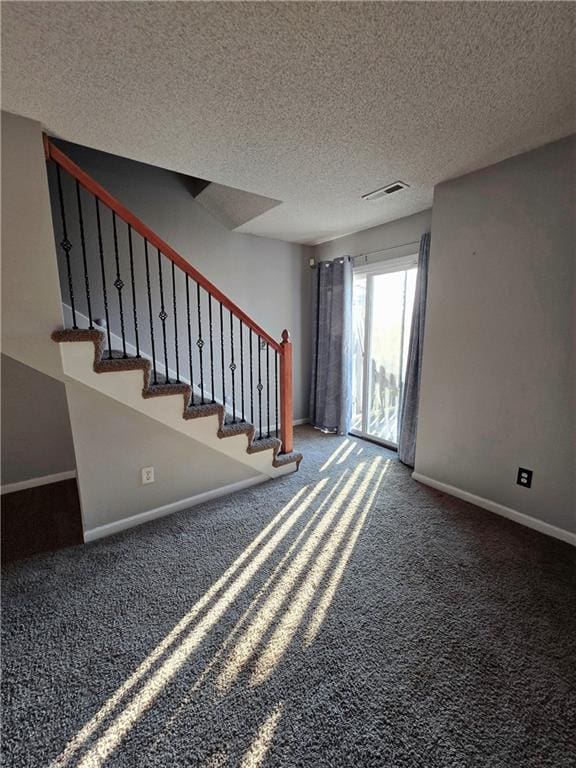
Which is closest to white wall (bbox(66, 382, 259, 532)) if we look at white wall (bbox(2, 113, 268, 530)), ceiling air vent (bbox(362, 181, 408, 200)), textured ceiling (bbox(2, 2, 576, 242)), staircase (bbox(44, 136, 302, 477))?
white wall (bbox(2, 113, 268, 530))

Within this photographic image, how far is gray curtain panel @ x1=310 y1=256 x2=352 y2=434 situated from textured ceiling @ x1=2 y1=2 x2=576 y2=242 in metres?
1.67

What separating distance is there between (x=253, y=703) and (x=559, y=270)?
2693mm

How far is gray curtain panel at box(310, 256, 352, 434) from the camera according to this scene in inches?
156

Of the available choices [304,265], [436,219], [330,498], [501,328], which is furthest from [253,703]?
[304,265]

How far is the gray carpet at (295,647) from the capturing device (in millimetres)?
1105

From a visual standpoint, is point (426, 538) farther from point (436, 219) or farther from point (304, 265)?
point (304, 265)

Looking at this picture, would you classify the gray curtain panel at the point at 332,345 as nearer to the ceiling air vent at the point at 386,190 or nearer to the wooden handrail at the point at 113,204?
the ceiling air vent at the point at 386,190

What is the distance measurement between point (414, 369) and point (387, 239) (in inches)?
56.2

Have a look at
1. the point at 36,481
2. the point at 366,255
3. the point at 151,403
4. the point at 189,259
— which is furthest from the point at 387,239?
the point at 36,481

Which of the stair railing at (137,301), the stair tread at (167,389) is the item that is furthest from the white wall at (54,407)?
the stair railing at (137,301)

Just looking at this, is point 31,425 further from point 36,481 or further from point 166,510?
point 166,510

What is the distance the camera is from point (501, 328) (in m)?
2.33

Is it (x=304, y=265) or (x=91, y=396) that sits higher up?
(x=304, y=265)

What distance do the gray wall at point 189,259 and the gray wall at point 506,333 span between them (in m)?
2.00
